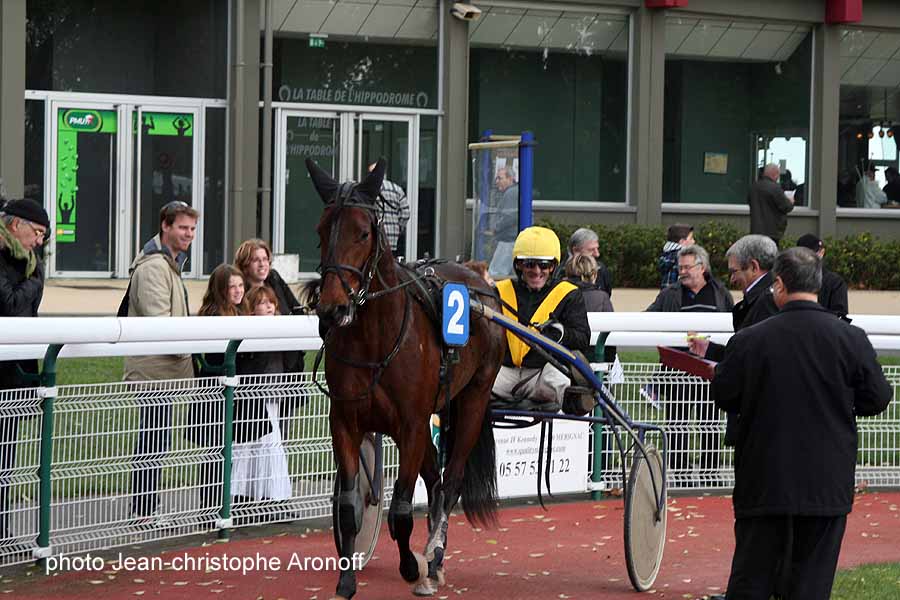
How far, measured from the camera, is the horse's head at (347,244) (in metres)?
6.52

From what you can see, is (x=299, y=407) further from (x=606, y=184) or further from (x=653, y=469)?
(x=606, y=184)

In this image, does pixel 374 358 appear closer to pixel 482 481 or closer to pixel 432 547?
Answer: pixel 432 547

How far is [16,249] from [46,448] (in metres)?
1.28

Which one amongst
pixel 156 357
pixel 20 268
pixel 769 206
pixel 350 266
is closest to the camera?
pixel 350 266

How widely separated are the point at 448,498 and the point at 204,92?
1616 centimetres

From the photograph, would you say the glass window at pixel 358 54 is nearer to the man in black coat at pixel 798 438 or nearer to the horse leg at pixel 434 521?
the horse leg at pixel 434 521

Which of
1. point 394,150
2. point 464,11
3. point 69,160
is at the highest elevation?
point 464,11

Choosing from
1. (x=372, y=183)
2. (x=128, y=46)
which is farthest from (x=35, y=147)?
(x=372, y=183)

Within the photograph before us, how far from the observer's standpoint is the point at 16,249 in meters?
8.06

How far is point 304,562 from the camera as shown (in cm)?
798

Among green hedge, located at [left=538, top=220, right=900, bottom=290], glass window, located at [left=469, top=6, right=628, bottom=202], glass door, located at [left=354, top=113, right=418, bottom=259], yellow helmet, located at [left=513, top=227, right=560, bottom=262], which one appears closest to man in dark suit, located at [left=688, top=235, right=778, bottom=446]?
yellow helmet, located at [left=513, top=227, right=560, bottom=262]

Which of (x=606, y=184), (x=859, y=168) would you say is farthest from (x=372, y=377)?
(x=859, y=168)

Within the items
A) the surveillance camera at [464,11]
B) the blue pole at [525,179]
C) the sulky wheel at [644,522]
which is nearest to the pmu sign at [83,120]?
the surveillance camera at [464,11]

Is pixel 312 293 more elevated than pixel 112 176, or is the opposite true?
pixel 112 176
